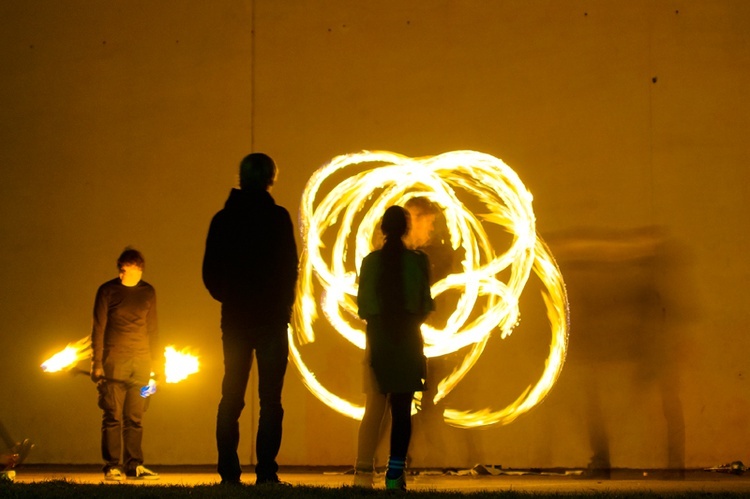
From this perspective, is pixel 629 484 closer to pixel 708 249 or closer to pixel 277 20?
pixel 708 249

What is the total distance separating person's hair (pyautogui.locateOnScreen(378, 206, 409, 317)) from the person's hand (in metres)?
2.28

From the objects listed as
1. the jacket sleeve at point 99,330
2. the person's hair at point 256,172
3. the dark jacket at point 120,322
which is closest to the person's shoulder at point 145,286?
the dark jacket at point 120,322

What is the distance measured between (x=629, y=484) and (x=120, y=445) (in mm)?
3262

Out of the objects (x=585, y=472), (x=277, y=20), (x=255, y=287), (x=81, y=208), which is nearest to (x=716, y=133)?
(x=585, y=472)

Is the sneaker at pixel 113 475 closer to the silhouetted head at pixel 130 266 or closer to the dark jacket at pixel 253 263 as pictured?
the silhouetted head at pixel 130 266

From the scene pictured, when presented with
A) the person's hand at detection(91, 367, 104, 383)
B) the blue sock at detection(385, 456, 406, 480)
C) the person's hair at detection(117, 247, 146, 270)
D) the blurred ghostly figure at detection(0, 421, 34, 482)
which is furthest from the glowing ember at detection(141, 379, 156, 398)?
the blue sock at detection(385, 456, 406, 480)

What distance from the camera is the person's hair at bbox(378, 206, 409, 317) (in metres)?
5.57

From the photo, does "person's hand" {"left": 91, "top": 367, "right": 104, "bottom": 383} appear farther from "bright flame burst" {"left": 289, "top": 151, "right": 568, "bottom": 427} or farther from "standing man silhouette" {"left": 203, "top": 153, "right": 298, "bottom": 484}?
"standing man silhouette" {"left": 203, "top": 153, "right": 298, "bottom": 484}

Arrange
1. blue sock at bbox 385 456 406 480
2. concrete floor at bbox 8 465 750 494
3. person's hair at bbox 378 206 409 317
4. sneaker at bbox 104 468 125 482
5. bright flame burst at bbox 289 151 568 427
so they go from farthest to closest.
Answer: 1. bright flame burst at bbox 289 151 568 427
2. sneaker at bbox 104 468 125 482
3. concrete floor at bbox 8 465 750 494
4. person's hair at bbox 378 206 409 317
5. blue sock at bbox 385 456 406 480

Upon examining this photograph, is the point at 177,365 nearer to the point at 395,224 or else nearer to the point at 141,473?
the point at 141,473

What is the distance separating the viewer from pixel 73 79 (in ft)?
25.6

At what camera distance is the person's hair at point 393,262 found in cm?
557

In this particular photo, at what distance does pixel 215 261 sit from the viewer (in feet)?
17.7

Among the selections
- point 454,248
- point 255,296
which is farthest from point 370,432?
point 454,248
